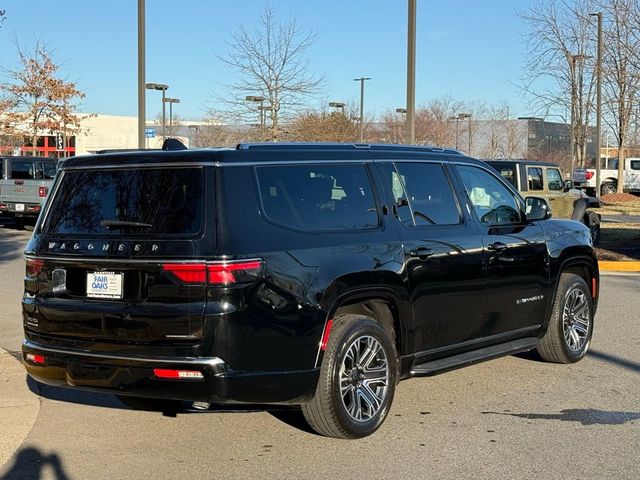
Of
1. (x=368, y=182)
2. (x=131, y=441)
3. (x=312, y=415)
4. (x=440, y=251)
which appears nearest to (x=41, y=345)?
(x=131, y=441)

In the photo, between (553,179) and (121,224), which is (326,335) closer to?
(121,224)

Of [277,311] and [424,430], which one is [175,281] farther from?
[424,430]

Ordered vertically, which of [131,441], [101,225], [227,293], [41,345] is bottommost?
[131,441]

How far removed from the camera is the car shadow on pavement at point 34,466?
4.75 metres

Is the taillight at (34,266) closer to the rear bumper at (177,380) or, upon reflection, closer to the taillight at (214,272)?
the rear bumper at (177,380)

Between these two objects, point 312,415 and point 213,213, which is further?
point 312,415

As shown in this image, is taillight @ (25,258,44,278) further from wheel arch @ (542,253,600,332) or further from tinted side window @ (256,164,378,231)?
wheel arch @ (542,253,600,332)

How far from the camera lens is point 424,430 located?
5.58 meters

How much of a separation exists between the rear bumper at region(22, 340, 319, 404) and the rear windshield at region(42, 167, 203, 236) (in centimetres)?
77

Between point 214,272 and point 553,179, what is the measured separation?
13014 mm

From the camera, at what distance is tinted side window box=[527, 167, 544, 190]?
15.9m

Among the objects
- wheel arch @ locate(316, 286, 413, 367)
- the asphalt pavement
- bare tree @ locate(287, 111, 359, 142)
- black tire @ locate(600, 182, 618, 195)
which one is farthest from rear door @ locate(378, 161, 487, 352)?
black tire @ locate(600, 182, 618, 195)

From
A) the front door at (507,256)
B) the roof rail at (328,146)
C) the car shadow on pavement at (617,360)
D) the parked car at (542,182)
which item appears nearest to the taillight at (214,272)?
the roof rail at (328,146)

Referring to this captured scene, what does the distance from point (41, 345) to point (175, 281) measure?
3.88 feet
